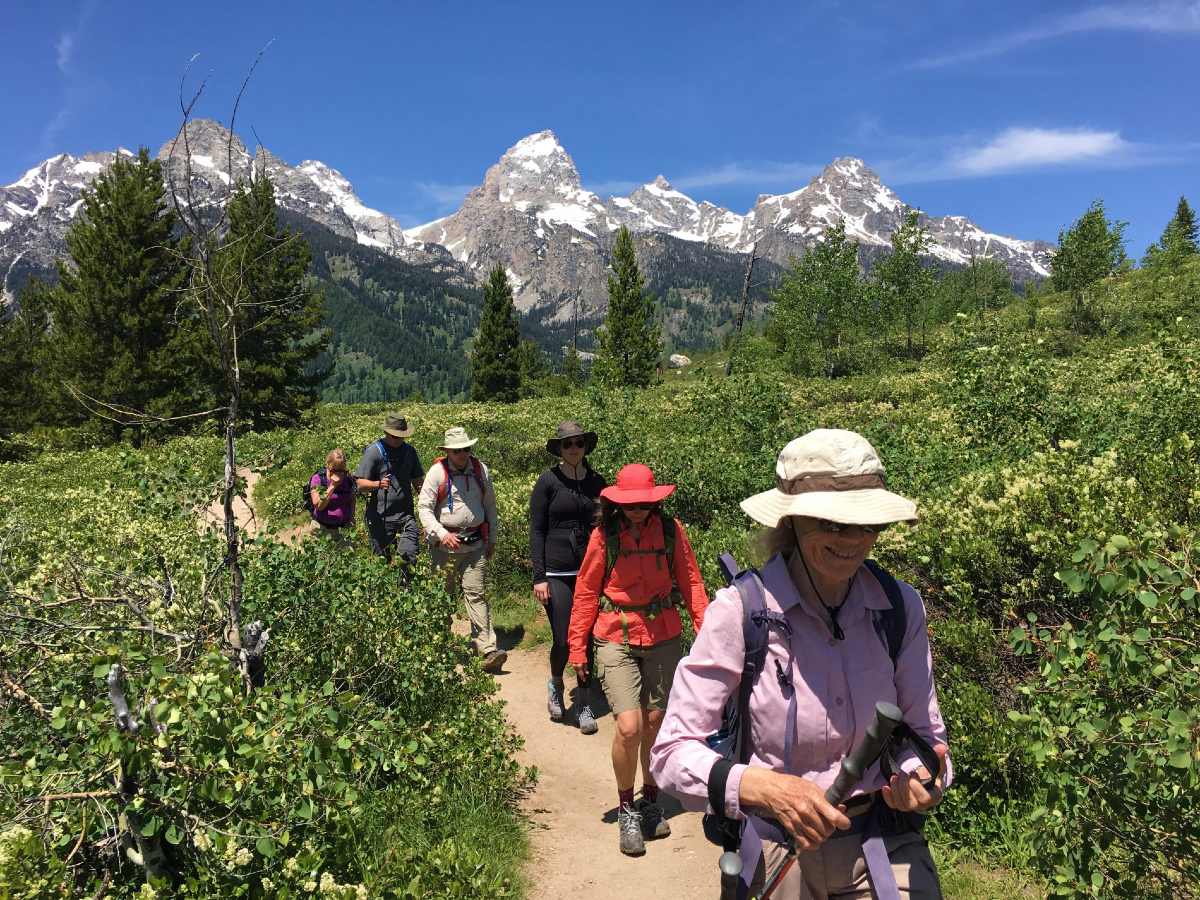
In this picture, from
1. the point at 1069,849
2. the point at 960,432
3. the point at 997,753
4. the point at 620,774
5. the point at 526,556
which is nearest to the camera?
the point at 1069,849

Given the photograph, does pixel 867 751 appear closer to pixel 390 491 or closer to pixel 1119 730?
pixel 1119 730

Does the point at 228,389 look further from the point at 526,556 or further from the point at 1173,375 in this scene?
the point at 1173,375

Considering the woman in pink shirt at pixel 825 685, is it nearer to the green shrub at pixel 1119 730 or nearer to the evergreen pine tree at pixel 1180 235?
the green shrub at pixel 1119 730

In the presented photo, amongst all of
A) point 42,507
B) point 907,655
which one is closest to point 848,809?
point 907,655

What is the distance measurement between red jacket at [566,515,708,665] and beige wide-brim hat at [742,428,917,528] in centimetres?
271

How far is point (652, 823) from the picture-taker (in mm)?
5426

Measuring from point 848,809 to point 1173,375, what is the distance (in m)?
8.21

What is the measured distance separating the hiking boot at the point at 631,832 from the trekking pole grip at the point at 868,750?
3.60m

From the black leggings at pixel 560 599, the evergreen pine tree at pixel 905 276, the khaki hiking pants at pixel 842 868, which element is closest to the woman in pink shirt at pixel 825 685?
the khaki hiking pants at pixel 842 868

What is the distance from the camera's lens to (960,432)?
34.6 feet

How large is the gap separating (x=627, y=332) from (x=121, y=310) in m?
30.6

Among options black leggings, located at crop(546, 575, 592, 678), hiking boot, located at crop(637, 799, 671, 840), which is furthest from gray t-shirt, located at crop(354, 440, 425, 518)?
hiking boot, located at crop(637, 799, 671, 840)

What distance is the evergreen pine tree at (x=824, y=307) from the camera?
41594mm

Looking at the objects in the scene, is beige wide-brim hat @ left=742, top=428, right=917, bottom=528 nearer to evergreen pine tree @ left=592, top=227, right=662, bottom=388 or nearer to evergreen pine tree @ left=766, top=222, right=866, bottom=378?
evergreen pine tree @ left=766, top=222, right=866, bottom=378
